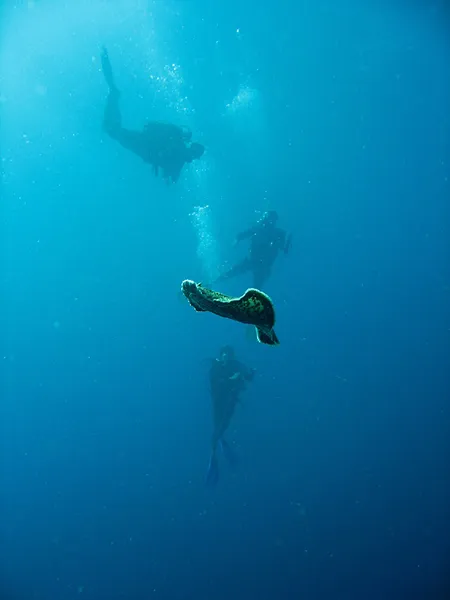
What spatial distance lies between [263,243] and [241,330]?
25985 millimetres

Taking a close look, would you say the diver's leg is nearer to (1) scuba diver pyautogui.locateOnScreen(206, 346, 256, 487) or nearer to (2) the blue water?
(1) scuba diver pyautogui.locateOnScreen(206, 346, 256, 487)

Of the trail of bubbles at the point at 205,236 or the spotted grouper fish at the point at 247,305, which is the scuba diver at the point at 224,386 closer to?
the spotted grouper fish at the point at 247,305

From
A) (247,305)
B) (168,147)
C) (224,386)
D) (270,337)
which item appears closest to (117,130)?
(168,147)

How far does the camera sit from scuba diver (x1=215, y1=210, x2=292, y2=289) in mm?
13714

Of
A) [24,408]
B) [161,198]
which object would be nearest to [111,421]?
[24,408]

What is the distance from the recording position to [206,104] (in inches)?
1705

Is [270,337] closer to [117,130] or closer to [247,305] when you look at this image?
[247,305]

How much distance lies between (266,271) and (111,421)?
1317 inches

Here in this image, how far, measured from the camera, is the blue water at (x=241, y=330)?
28.0m

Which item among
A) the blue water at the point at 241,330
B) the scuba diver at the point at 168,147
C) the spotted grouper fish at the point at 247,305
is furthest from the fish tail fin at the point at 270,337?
the blue water at the point at 241,330

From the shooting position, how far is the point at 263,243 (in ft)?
47.6

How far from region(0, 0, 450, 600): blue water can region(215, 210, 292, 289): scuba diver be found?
16.4m

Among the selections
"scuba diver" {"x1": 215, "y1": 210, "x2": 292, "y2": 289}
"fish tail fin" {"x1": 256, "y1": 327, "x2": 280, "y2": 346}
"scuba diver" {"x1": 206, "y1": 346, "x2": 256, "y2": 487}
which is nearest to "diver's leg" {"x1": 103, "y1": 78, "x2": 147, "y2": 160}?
"scuba diver" {"x1": 215, "y1": 210, "x2": 292, "y2": 289}

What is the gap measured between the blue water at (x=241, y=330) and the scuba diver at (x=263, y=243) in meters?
16.4
